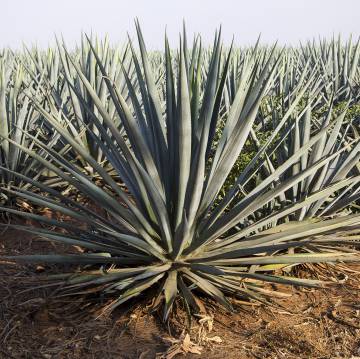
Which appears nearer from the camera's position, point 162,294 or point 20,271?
point 162,294

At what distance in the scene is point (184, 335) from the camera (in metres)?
2.53

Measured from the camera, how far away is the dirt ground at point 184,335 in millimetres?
2471

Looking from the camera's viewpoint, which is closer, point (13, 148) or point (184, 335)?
point (184, 335)

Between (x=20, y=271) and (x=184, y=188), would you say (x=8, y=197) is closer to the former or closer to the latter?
(x=20, y=271)

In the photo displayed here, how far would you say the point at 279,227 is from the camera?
2895mm

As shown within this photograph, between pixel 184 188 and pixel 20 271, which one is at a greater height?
pixel 184 188

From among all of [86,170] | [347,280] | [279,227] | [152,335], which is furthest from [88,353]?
[86,170]

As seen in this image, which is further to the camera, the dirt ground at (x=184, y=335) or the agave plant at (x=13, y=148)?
the agave plant at (x=13, y=148)

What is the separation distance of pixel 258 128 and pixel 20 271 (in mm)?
2476

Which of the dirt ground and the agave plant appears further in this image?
the agave plant

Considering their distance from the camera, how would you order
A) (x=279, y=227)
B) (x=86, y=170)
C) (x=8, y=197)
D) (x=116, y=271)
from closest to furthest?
(x=116, y=271)
(x=279, y=227)
(x=8, y=197)
(x=86, y=170)

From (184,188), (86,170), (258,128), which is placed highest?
(184,188)

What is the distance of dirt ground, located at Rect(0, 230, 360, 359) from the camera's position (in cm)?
247

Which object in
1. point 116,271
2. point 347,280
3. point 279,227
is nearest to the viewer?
point 116,271
